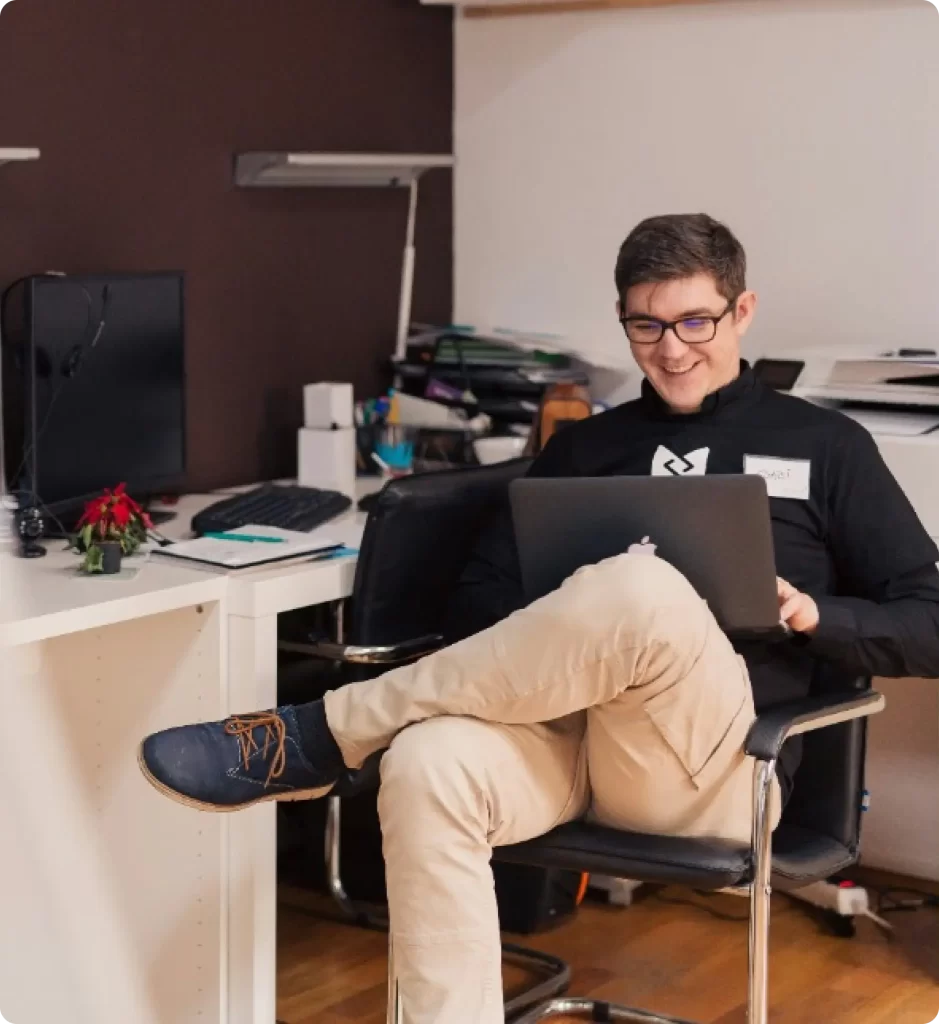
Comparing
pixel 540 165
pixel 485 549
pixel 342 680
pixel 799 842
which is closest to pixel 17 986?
pixel 342 680

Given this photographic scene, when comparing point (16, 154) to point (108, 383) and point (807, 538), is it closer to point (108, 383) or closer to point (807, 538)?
point (108, 383)

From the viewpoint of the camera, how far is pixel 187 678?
2582 mm

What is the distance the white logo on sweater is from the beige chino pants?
37 cm

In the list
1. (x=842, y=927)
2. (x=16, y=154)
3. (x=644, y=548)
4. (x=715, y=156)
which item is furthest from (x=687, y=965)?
A: (x=16, y=154)

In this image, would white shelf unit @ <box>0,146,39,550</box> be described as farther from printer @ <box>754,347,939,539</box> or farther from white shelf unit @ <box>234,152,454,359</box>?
printer @ <box>754,347,939,539</box>

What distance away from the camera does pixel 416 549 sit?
264 centimetres

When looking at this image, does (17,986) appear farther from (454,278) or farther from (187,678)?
(454,278)

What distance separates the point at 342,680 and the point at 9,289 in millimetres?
864

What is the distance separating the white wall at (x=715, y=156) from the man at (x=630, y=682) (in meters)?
0.87

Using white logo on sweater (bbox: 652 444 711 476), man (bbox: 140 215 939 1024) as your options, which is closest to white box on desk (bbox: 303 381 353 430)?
man (bbox: 140 215 939 1024)

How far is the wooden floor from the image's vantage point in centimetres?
280

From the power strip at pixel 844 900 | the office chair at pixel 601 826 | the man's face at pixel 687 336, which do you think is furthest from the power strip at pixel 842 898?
the man's face at pixel 687 336

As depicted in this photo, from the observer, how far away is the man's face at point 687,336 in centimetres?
251

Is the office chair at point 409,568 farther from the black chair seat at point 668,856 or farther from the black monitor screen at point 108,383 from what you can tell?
the black monitor screen at point 108,383
